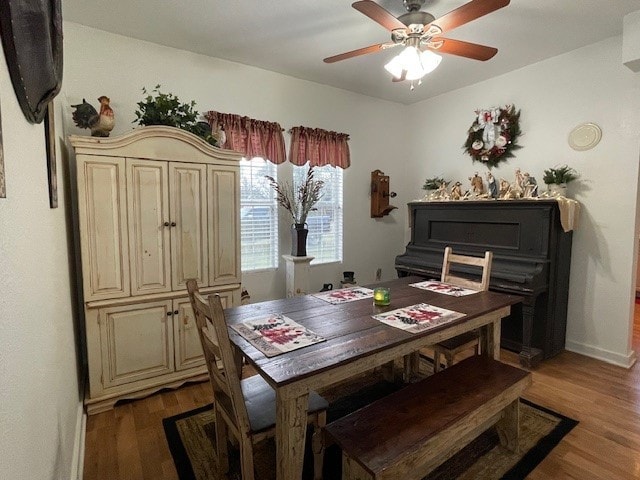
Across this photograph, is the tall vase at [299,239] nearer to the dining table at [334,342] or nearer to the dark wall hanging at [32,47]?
the dining table at [334,342]

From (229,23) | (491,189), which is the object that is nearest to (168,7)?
(229,23)

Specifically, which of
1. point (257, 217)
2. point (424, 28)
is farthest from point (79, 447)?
point (424, 28)

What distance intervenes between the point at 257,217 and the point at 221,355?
2.26 meters

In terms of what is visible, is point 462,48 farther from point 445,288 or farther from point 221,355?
point 221,355

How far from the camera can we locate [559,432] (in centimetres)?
197

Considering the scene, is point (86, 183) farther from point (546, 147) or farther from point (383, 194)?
point (546, 147)

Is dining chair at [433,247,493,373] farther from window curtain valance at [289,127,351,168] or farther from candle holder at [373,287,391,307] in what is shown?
window curtain valance at [289,127,351,168]

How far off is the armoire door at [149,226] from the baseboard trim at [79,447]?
0.77 m

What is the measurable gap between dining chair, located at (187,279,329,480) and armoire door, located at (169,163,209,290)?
39.8 inches

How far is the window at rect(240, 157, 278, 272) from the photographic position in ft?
10.8

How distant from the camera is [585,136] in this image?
2.91m

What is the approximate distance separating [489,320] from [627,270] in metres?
1.81

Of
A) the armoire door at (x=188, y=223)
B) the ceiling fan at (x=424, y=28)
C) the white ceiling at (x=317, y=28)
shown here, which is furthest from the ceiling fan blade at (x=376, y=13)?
the armoire door at (x=188, y=223)

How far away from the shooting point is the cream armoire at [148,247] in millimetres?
2145
